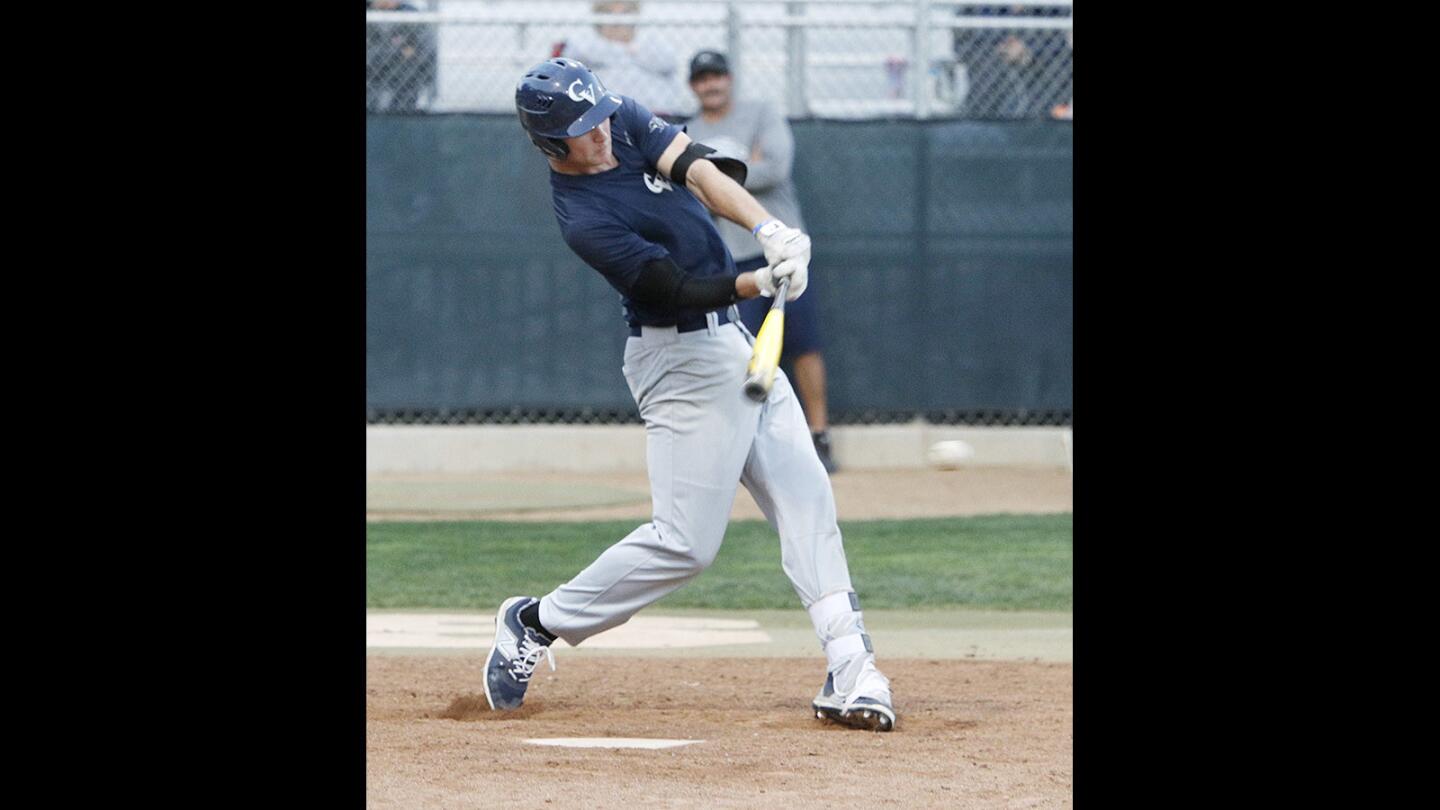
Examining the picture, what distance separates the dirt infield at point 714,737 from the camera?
4.86m

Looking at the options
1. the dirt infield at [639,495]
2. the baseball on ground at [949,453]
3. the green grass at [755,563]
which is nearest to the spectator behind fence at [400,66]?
the dirt infield at [639,495]

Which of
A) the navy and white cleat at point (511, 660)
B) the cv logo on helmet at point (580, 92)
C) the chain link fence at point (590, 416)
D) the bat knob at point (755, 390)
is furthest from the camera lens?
the chain link fence at point (590, 416)

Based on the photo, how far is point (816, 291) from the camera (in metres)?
13.1

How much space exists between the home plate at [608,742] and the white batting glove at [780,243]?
1341 mm

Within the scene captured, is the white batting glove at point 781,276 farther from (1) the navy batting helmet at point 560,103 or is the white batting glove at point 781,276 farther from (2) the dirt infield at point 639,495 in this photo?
(2) the dirt infield at point 639,495

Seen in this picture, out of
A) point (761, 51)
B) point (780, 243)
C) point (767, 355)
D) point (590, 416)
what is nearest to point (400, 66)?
point (761, 51)

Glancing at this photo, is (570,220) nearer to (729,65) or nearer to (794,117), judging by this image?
(729,65)

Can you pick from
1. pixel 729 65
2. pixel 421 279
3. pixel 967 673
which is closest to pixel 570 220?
pixel 967 673

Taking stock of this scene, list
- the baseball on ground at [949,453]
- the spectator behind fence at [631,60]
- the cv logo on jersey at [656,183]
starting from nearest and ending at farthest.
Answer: the cv logo on jersey at [656,183], the spectator behind fence at [631,60], the baseball on ground at [949,453]

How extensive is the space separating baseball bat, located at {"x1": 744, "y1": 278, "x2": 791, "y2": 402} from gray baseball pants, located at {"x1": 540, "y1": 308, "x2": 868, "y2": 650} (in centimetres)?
30

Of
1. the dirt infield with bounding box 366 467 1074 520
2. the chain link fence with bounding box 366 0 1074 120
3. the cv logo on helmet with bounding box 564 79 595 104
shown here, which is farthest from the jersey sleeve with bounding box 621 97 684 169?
the chain link fence with bounding box 366 0 1074 120

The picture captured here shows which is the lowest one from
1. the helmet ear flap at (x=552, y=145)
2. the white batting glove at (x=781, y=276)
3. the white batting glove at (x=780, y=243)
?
the white batting glove at (x=781, y=276)
